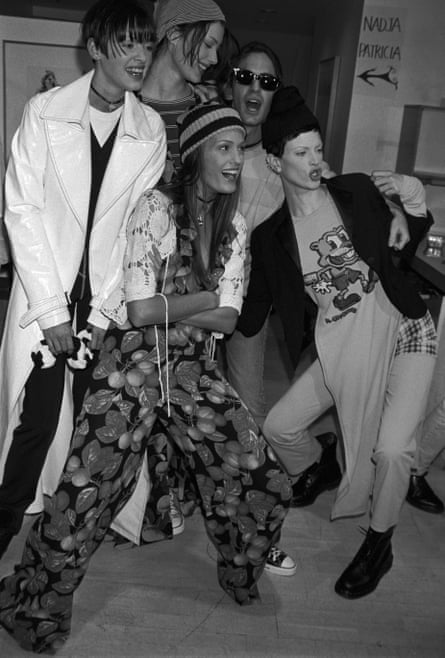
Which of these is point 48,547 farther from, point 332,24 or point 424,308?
point 332,24

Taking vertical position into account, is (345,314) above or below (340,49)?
below

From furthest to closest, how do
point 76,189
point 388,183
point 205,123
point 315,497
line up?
1. point 315,497
2. point 388,183
3. point 76,189
4. point 205,123

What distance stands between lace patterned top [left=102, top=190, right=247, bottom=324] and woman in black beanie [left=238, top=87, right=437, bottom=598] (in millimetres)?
405

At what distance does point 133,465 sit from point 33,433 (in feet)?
1.55

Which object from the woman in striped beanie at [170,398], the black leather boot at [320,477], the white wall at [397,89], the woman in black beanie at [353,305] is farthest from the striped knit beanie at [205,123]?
the white wall at [397,89]

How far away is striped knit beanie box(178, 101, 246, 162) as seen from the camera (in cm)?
213

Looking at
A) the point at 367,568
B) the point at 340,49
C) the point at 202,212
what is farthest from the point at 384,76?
the point at 367,568

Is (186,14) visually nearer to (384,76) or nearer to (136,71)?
(136,71)

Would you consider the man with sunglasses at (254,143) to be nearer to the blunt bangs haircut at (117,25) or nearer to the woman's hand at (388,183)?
the woman's hand at (388,183)

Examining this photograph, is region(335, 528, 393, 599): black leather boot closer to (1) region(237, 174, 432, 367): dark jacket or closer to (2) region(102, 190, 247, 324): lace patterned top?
(1) region(237, 174, 432, 367): dark jacket

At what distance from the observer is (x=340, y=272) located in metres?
2.62

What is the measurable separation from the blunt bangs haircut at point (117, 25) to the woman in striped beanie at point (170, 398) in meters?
0.29

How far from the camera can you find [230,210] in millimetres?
2240

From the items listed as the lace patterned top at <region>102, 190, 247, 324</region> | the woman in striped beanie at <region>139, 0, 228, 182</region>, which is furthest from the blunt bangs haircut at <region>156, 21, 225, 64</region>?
the lace patterned top at <region>102, 190, 247, 324</region>
